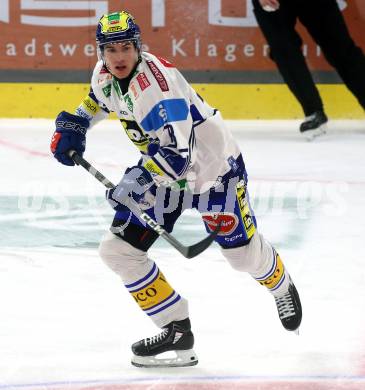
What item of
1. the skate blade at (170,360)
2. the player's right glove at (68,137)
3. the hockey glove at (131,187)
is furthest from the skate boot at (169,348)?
the player's right glove at (68,137)

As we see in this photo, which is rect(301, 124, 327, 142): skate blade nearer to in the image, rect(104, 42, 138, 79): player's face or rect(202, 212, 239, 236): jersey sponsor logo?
rect(202, 212, 239, 236): jersey sponsor logo

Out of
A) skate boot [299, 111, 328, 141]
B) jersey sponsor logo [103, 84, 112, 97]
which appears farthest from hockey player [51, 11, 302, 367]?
skate boot [299, 111, 328, 141]

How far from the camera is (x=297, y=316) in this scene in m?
3.30

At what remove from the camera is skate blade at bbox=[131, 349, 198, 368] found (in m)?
3.05

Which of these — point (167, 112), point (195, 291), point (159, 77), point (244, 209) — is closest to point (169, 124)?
point (167, 112)

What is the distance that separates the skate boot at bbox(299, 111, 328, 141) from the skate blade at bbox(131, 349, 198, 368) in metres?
4.14

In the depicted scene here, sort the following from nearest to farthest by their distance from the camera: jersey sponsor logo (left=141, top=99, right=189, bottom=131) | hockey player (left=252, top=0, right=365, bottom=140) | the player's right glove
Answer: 1. jersey sponsor logo (left=141, top=99, right=189, bottom=131)
2. the player's right glove
3. hockey player (left=252, top=0, right=365, bottom=140)

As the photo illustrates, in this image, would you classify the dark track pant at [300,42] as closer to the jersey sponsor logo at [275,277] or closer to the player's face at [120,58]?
the jersey sponsor logo at [275,277]

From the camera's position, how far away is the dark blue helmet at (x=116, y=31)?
3.00 m

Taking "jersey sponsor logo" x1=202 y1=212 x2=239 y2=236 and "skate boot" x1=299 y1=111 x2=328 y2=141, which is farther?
"skate boot" x1=299 y1=111 x2=328 y2=141

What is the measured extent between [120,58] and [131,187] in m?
0.34

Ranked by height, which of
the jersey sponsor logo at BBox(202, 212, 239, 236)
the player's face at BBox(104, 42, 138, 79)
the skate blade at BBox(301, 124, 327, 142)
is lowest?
the skate blade at BBox(301, 124, 327, 142)

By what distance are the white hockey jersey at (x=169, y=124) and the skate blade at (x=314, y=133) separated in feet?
12.8

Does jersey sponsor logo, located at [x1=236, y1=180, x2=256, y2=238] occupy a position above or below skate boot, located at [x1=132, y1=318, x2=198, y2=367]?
above
